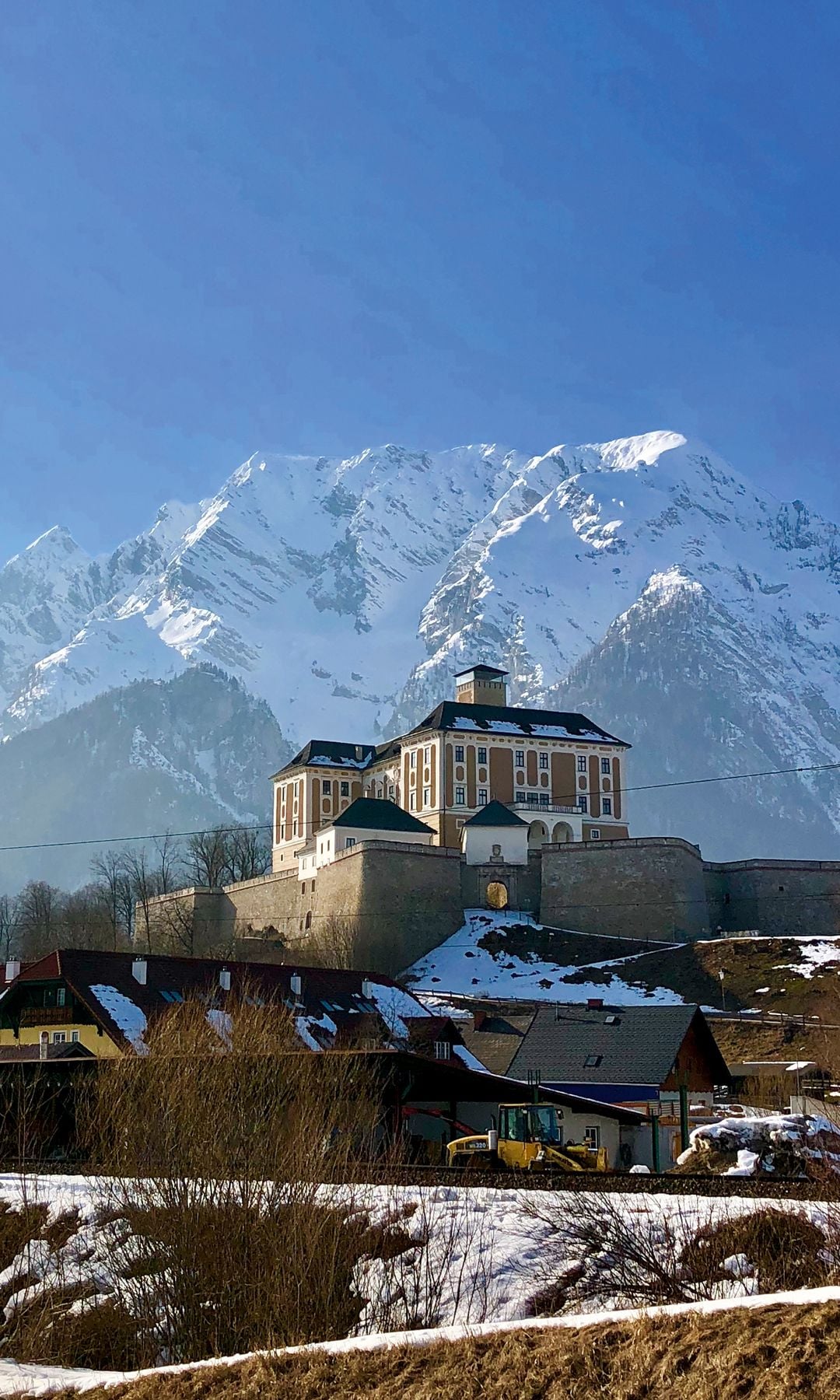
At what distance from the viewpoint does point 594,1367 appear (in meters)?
12.0

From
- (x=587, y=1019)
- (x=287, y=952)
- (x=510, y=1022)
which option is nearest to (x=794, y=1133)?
(x=587, y=1019)

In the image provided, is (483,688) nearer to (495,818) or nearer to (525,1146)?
(495,818)

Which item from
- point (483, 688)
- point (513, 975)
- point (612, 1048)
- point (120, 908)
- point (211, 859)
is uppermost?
point (483, 688)

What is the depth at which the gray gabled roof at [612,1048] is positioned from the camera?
43812 millimetres

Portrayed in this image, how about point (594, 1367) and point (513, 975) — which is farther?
point (513, 975)

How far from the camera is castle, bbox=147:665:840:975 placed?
9569 centimetres

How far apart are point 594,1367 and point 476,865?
90446 millimetres

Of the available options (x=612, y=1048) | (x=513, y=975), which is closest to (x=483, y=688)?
(x=513, y=975)

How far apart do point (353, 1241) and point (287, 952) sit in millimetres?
77651

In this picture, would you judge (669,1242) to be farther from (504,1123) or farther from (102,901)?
(102,901)

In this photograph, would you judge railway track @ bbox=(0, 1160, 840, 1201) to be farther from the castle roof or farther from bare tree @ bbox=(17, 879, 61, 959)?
the castle roof

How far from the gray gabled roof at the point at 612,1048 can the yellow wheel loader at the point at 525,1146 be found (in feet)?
39.0

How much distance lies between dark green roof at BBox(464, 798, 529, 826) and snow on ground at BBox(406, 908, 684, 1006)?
8768 millimetres

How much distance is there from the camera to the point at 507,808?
108625 millimetres
